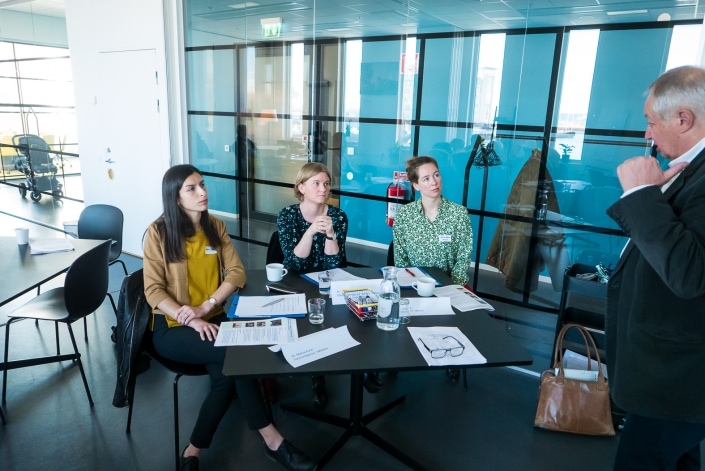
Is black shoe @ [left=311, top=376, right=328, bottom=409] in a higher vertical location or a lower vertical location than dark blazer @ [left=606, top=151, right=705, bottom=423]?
lower

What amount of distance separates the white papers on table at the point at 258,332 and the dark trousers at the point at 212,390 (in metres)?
0.34

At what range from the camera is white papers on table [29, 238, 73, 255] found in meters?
2.94

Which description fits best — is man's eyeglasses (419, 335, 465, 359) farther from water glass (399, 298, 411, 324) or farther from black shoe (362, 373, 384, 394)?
black shoe (362, 373, 384, 394)

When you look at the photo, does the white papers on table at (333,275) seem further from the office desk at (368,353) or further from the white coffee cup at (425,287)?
the white coffee cup at (425,287)

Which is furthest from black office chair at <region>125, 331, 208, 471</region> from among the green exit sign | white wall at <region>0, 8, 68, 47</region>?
white wall at <region>0, 8, 68, 47</region>

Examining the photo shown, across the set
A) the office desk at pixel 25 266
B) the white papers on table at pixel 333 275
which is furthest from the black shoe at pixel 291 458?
the office desk at pixel 25 266

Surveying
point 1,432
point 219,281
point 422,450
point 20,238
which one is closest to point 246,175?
point 20,238

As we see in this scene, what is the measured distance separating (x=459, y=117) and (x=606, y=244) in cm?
140

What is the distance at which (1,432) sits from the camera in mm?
2354

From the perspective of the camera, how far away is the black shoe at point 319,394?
8.70 feet

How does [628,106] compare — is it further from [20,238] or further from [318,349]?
[20,238]

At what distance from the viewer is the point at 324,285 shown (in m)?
2.26

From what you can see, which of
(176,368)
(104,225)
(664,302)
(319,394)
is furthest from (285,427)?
(104,225)

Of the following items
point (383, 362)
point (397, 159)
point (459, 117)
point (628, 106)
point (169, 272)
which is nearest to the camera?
point (383, 362)
